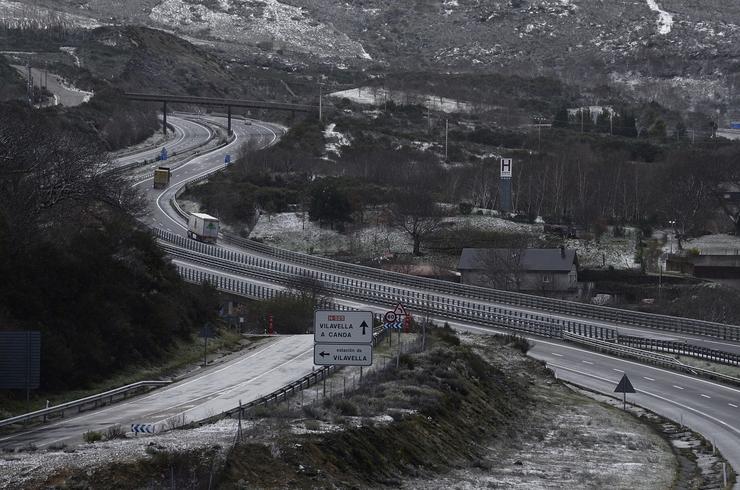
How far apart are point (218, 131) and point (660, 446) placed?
129809 millimetres

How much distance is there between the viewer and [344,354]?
35.9 meters

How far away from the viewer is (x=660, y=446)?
44000mm

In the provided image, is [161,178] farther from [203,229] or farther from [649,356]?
[649,356]

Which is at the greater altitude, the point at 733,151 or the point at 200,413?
the point at 733,151

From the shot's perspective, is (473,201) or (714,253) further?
(473,201)

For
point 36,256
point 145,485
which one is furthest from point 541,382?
point 145,485

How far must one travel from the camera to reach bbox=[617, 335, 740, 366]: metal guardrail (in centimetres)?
6638

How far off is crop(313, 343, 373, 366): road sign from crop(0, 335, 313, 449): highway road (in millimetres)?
3199

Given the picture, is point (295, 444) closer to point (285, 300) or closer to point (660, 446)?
point (660, 446)

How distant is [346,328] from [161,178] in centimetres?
8831

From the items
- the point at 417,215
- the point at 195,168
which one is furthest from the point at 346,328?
the point at 195,168

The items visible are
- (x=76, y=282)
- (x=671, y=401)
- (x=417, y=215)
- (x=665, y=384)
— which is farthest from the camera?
(x=417, y=215)

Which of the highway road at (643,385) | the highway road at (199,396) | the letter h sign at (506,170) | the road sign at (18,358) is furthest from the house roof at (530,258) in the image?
the road sign at (18,358)

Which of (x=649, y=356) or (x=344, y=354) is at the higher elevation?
(x=344, y=354)
